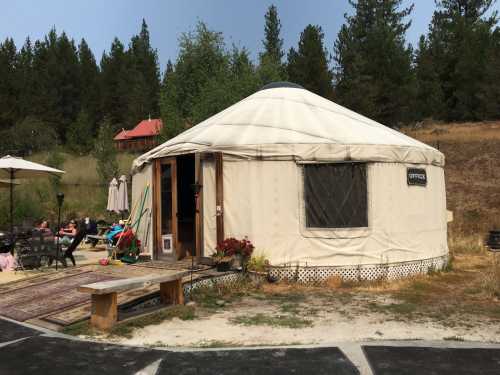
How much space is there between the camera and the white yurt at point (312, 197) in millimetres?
6641

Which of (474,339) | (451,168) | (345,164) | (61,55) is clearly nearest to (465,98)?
(451,168)

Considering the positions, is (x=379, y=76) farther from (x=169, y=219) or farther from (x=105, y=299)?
(x=105, y=299)

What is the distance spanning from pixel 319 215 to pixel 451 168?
15.7 meters

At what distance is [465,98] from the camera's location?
2617 centimetres

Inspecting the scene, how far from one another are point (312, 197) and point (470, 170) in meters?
15.6

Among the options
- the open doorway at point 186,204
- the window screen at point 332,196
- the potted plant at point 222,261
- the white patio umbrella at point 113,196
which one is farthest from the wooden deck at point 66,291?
the white patio umbrella at point 113,196

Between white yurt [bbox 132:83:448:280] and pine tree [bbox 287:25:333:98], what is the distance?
1958 centimetres

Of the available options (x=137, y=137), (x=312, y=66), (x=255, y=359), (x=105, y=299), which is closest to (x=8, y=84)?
(x=137, y=137)

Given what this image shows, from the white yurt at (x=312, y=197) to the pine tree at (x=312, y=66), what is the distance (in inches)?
771

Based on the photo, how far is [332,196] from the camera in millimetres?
6660

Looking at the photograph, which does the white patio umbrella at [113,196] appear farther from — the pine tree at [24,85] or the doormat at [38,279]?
the pine tree at [24,85]

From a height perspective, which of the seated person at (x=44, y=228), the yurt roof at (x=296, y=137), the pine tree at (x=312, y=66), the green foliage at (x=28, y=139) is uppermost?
the pine tree at (x=312, y=66)

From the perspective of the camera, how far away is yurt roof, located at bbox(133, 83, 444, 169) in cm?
666

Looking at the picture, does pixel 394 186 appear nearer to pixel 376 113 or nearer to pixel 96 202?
pixel 96 202
